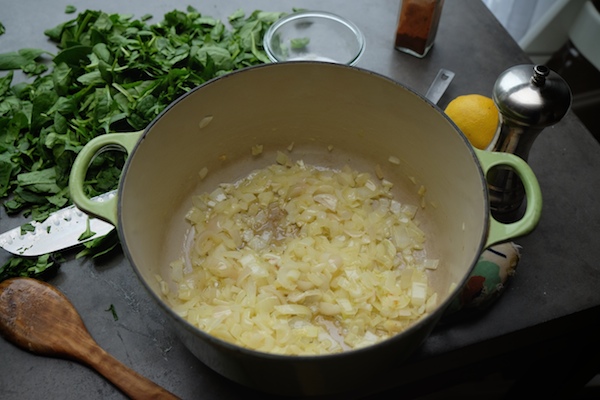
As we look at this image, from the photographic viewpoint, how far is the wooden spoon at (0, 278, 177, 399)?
0.78 m

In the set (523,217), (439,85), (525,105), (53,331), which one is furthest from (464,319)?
(53,331)

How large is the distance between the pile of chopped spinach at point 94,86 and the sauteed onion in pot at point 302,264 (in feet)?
0.59

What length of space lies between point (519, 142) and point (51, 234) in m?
0.77

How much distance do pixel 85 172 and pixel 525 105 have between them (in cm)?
63

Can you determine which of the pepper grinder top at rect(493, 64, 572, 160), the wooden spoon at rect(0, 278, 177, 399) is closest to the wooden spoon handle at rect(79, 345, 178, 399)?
the wooden spoon at rect(0, 278, 177, 399)

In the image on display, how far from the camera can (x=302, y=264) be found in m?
0.86

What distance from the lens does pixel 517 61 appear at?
4.02 feet

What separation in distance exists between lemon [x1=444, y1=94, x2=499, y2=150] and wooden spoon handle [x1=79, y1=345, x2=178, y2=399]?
644 mm

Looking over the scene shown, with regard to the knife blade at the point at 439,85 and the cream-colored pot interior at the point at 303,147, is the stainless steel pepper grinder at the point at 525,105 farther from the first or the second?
the knife blade at the point at 439,85

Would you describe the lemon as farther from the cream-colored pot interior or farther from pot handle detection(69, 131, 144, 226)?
pot handle detection(69, 131, 144, 226)

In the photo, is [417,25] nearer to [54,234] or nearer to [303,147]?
[303,147]

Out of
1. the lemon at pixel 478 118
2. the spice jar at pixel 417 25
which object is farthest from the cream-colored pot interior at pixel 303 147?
the spice jar at pixel 417 25

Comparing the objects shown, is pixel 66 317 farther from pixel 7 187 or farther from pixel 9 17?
pixel 9 17

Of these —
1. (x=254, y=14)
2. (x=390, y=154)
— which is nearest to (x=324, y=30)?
(x=254, y=14)
